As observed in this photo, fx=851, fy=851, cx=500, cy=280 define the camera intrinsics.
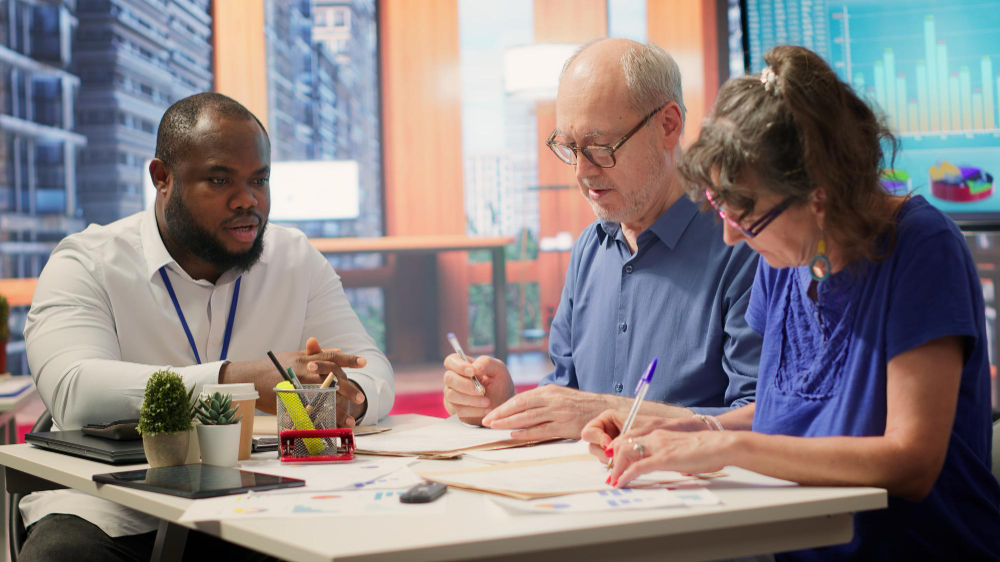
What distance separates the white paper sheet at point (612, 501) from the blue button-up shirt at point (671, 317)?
60cm

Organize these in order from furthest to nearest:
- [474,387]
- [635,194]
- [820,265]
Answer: [635,194] → [474,387] → [820,265]

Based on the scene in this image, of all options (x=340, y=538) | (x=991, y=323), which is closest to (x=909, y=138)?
(x=991, y=323)

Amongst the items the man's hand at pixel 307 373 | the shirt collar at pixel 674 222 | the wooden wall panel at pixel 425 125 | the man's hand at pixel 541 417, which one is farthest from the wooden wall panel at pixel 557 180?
the man's hand at pixel 541 417

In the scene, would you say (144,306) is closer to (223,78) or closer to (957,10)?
(957,10)

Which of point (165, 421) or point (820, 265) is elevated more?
point (820, 265)

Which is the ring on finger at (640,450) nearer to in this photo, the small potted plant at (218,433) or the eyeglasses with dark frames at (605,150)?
the small potted plant at (218,433)

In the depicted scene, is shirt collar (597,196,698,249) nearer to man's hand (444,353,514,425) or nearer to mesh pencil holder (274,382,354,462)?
man's hand (444,353,514,425)

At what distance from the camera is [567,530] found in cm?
84

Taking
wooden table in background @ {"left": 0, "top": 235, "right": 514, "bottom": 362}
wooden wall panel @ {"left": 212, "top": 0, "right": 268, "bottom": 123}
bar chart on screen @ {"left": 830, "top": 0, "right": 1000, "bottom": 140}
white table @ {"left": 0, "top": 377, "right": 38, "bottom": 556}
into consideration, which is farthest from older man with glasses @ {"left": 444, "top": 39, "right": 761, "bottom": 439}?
wooden wall panel @ {"left": 212, "top": 0, "right": 268, "bottom": 123}

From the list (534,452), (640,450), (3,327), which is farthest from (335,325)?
(3,327)

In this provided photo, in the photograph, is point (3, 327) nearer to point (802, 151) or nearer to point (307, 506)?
point (307, 506)

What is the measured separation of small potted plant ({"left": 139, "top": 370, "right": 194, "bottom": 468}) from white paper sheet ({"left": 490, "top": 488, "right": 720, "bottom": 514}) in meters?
0.52

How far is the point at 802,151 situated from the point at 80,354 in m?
1.44

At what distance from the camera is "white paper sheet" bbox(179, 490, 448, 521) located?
0.93 meters
